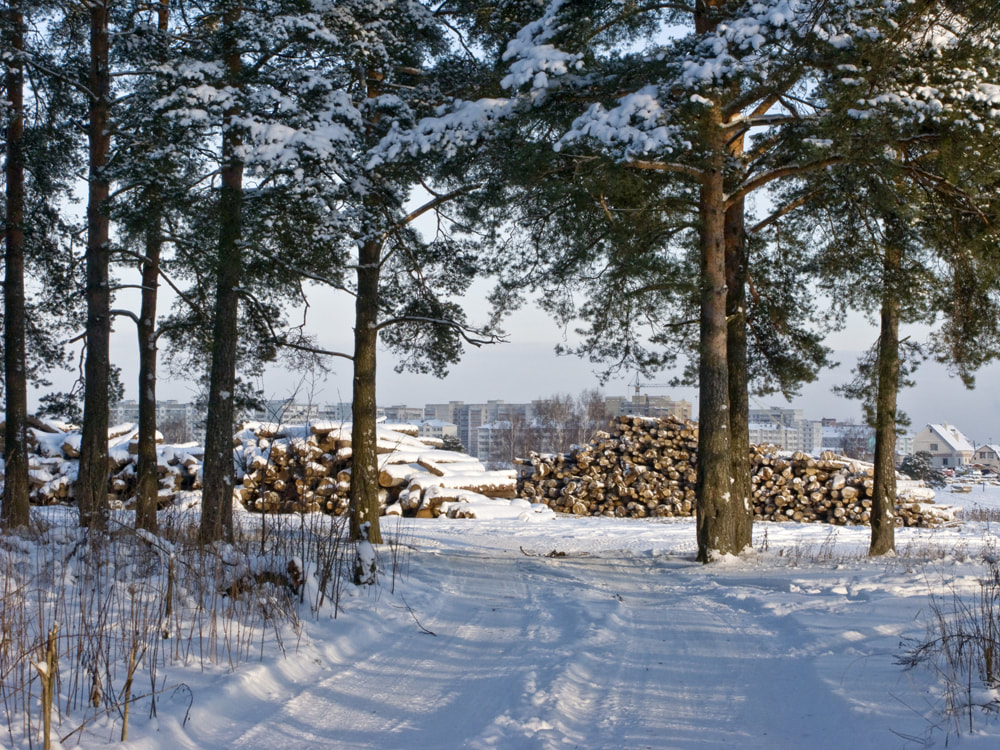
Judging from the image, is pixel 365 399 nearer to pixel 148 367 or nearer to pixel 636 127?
pixel 148 367

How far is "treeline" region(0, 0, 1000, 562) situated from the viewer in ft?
26.0

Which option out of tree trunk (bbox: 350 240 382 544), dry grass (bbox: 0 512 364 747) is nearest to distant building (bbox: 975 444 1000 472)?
tree trunk (bbox: 350 240 382 544)

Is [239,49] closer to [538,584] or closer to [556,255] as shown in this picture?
[556,255]

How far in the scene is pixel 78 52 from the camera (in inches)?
490

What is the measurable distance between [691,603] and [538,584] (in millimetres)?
1740

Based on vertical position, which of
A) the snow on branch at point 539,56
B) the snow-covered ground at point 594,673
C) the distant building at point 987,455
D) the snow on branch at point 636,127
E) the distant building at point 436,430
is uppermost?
the snow on branch at point 539,56

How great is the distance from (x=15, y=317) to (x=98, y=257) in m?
1.48

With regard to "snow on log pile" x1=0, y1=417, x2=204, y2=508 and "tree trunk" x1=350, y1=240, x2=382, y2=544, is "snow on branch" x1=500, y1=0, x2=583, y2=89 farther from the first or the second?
"snow on log pile" x1=0, y1=417, x2=204, y2=508

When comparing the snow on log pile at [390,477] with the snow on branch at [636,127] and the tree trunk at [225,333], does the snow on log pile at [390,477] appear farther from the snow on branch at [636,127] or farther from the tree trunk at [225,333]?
the snow on branch at [636,127]

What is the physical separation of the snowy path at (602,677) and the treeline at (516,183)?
11.4 feet

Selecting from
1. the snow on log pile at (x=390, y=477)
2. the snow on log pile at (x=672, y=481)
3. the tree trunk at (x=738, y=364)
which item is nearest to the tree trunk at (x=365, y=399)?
the tree trunk at (x=738, y=364)

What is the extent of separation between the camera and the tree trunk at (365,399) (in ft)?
33.9

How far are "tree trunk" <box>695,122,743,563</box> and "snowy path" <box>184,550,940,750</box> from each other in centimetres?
246

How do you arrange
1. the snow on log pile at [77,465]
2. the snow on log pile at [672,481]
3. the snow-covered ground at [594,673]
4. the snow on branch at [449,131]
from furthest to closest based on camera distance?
the snow on log pile at [672,481], the snow on log pile at [77,465], the snow on branch at [449,131], the snow-covered ground at [594,673]
